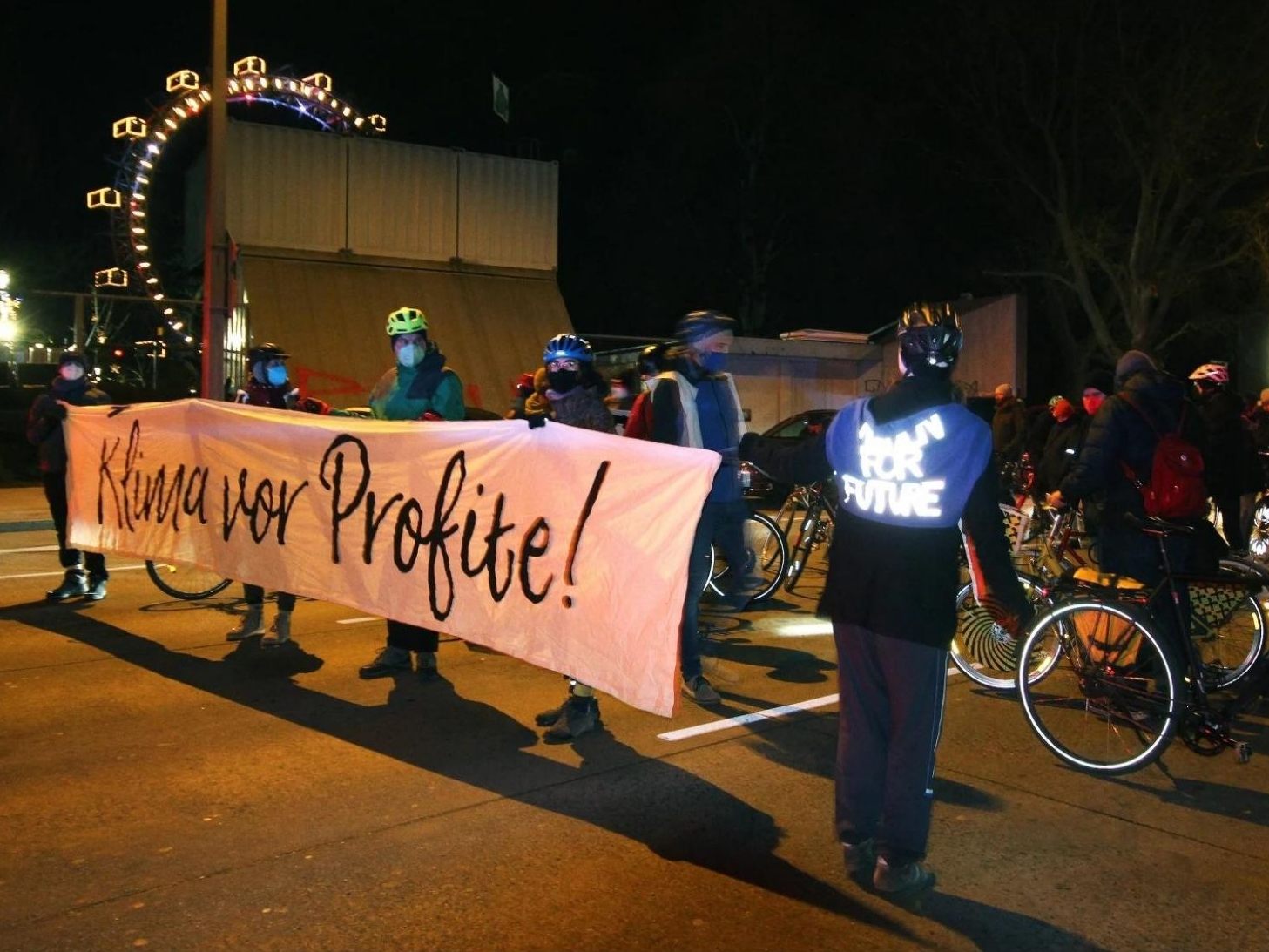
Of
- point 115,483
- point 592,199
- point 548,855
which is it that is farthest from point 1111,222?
point 548,855

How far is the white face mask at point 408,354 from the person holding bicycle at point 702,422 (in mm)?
1439

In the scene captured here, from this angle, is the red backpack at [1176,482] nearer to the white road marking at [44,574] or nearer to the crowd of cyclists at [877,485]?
the crowd of cyclists at [877,485]

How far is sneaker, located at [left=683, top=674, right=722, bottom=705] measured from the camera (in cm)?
654

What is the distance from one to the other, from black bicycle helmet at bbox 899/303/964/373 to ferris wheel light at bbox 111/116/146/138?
80.1ft

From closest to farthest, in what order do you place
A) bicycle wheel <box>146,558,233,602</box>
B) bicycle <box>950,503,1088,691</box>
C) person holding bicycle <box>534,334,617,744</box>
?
person holding bicycle <box>534,334,617,744</box> < bicycle <box>950,503,1088,691</box> < bicycle wheel <box>146,558,233,602</box>

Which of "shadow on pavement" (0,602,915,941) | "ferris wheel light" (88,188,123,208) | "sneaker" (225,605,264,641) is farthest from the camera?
"ferris wheel light" (88,188,123,208)

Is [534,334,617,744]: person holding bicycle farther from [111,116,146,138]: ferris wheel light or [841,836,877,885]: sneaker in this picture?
[111,116,146,138]: ferris wheel light

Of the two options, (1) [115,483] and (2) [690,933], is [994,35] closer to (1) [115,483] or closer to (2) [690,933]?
(1) [115,483]

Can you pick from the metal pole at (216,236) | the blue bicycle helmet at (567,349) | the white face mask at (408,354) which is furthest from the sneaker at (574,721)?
the metal pole at (216,236)

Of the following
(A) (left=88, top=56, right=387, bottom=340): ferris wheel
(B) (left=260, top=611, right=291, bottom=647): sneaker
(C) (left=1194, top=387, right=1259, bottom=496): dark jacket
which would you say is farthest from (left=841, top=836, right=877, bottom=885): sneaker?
(A) (left=88, top=56, right=387, bottom=340): ferris wheel

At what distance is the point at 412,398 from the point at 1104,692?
4.09m

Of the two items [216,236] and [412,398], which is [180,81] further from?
[412,398]

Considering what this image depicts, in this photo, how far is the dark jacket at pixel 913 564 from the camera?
3.97m

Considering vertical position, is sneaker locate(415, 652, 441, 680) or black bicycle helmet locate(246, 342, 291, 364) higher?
black bicycle helmet locate(246, 342, 291, 364)
